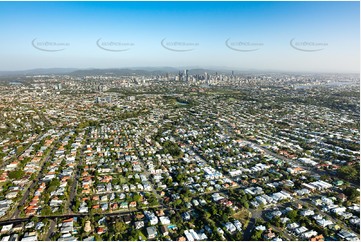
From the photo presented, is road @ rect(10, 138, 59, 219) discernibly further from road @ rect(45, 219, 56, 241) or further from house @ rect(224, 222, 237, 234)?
house @ rect(224, 222, 237, 234)

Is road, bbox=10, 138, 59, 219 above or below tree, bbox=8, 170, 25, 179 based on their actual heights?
below

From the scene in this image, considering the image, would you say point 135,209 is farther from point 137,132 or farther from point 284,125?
point 284,125

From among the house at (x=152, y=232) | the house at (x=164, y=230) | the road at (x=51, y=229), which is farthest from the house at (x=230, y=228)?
the road at (x=51, y=229)

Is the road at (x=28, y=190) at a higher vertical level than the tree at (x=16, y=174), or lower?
lower

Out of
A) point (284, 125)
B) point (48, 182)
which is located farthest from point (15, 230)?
point (284, 125)

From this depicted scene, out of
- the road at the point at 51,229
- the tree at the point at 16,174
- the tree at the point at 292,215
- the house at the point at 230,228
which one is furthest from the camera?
the tree at the point at 16,174

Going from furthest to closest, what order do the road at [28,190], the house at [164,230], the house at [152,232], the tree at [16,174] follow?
the tree at [16,174]
the road at [28,190]
the house at [164,230]
the house at [152,232]

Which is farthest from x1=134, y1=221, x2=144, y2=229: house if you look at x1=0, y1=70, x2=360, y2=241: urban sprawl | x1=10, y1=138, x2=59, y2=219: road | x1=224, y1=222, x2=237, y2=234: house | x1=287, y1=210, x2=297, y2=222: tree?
x1=287, y1=210, x2=297, y2=222: tree

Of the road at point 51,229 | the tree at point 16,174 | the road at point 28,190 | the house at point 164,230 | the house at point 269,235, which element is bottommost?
the house at point 269,235

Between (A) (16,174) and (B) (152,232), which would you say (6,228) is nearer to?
(A) (16,174)

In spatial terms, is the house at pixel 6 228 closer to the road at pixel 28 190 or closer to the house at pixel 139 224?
the road at pixel 28 190

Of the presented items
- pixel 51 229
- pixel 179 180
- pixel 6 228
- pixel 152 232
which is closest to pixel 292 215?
pixel 179 180
